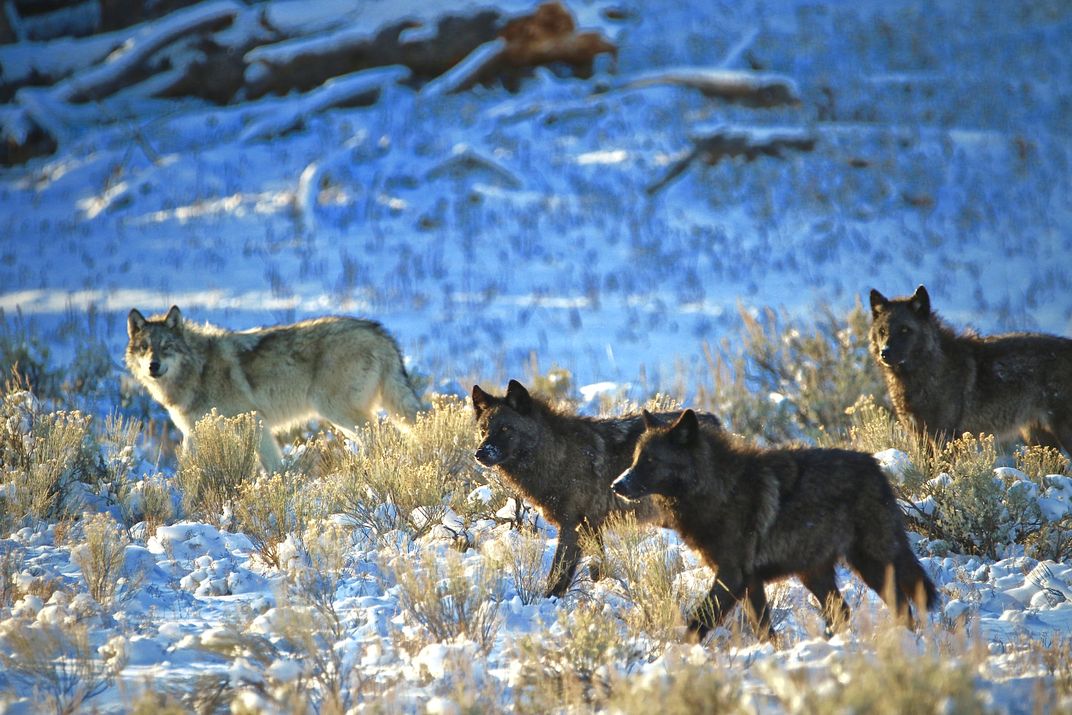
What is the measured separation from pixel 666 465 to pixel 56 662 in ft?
10.6

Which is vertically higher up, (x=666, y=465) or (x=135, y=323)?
(x=666, y=465)

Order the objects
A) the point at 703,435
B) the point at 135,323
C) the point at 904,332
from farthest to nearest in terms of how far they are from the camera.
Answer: the point at 135,323 < the point at 904,332 < the point at 703,435

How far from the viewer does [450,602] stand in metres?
5.00

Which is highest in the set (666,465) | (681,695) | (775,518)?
(681,695)

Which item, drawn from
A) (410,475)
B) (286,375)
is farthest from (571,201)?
(410,475)

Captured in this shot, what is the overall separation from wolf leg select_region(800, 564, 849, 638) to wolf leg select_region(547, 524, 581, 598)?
1.45 m

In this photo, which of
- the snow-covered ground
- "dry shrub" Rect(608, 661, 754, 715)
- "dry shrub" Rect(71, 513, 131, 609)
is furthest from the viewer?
the snow-covered ground

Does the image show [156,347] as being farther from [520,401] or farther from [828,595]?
[828,595]

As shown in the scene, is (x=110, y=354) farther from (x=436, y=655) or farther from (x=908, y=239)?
(x=908, y=239)

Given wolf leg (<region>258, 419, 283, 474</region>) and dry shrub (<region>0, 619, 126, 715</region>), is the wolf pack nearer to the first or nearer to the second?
wolf leg (<region>258, 419, 283, 474</region>)

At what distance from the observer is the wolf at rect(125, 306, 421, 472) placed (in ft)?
30.5

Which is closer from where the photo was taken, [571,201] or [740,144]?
[571,201]

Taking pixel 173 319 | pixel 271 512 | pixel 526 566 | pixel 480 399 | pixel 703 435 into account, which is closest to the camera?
pixel 703 435

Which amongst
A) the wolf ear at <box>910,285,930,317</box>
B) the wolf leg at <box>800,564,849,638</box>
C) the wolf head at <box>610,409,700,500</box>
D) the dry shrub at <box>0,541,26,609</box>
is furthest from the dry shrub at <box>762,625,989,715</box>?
the wolf ear at <box>910,285,930,317</box>
